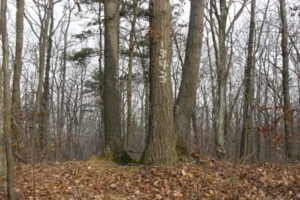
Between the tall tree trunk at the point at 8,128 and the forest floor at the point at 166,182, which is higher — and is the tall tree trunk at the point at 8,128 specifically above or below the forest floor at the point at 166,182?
above

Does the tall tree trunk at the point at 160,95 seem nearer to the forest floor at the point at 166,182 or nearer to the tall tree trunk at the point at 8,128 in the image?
the forest floor at the point at 166,182

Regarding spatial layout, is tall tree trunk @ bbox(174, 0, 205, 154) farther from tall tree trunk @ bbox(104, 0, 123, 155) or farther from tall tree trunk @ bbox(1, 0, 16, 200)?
tall tree trunk @ bbox(1, 0, 16, 200)

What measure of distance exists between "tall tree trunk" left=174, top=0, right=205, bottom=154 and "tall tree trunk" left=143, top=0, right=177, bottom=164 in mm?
709

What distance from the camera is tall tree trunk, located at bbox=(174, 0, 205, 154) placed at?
734cm

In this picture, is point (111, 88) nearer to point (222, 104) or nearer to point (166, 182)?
point (166, 182)

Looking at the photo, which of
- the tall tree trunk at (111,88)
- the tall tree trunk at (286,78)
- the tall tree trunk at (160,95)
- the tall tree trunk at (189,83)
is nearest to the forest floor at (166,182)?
the tall tree trunk at (160,95)

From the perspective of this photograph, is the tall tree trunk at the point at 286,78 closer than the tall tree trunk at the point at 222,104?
No

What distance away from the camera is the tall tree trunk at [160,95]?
6543 millimetres

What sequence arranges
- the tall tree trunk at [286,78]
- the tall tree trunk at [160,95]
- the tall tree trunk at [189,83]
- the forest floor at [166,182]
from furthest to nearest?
1. the tall tree trunk at [286,78]
2. the tall tree trunk at [189,83]
3. the tall tree trunk at [160,95]
4. the forest floor at [166,182]

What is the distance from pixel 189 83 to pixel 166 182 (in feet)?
8.88

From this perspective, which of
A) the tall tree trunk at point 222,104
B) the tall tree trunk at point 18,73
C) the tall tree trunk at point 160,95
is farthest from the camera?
the tall tree trunk at point 222,104

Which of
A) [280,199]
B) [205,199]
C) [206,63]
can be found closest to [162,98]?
[205,199]

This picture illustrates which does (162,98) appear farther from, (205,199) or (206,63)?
(206,63)

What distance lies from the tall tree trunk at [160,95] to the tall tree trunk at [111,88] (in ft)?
4.96
